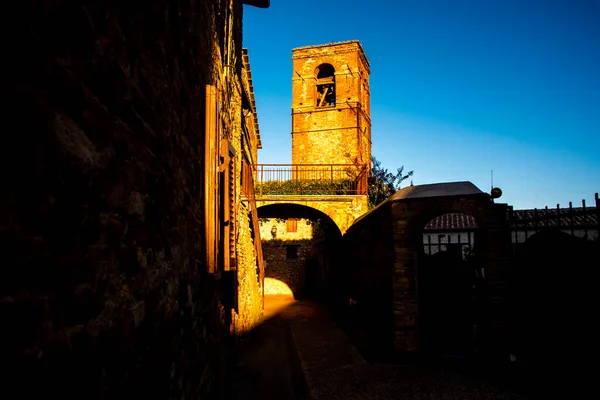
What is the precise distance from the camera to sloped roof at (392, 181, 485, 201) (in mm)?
7156

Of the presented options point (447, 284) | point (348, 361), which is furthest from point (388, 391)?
point (447, 284)

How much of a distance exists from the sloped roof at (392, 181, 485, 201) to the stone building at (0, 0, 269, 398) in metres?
5.44

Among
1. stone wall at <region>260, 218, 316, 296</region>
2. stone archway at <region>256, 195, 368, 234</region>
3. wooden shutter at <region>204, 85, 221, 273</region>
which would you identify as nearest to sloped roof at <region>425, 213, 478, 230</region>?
stone wall at <region>260, 218, 316, 296</region>

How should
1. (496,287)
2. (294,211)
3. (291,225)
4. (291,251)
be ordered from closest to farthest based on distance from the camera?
(496,287)
(294,211)
(291,251)
(291,225)

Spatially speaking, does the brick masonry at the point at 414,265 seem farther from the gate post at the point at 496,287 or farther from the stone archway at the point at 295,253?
the stone archway at the point at 295,253

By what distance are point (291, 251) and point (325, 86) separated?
1137cm

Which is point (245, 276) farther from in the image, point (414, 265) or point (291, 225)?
point (291, 225)

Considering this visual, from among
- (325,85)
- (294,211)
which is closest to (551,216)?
(294,211)

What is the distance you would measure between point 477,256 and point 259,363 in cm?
496

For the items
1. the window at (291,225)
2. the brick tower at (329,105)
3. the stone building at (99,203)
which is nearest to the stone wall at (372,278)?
the stone building at (99,203)

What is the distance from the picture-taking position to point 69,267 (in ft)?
3.55

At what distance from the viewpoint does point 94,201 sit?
1264 millimetres

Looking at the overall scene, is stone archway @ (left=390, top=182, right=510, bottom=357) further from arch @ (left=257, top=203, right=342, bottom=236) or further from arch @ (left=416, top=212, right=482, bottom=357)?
arch @ (left=257, top=203, right=342, bottom=236)

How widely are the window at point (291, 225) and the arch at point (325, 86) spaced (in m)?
7.96
